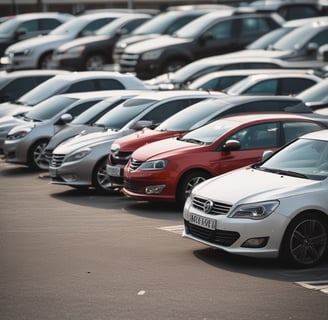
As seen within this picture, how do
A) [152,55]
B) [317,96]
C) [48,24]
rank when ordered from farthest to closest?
1. [48,24]
2. [152,55]
3. [317,96]

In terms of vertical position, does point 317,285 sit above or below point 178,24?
above

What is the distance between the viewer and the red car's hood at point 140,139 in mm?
17516

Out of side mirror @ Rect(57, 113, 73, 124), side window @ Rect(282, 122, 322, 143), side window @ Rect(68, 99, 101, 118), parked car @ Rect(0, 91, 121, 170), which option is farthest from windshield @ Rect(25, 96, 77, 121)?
side window @ Rect(282, 122, 322, 143)

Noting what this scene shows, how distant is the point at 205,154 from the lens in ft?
51.9

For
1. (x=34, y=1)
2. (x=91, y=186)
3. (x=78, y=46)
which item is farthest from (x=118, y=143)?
(x=34, y=1)

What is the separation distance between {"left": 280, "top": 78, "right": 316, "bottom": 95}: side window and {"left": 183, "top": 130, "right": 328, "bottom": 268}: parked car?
11820 millimetres

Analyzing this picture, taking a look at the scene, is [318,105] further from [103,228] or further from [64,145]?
[103,228]

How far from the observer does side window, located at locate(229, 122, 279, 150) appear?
52.7 ft

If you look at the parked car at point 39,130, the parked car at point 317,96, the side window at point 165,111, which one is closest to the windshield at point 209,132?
the side window at point 165,111

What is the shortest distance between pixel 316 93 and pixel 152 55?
31.7ft

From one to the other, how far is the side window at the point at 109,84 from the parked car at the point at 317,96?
387 centimetres

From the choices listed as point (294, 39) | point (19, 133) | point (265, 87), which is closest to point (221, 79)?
point (265, 87)

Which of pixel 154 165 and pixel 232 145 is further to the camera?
pixel 154 165

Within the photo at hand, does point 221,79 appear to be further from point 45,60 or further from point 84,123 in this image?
point 45,60
